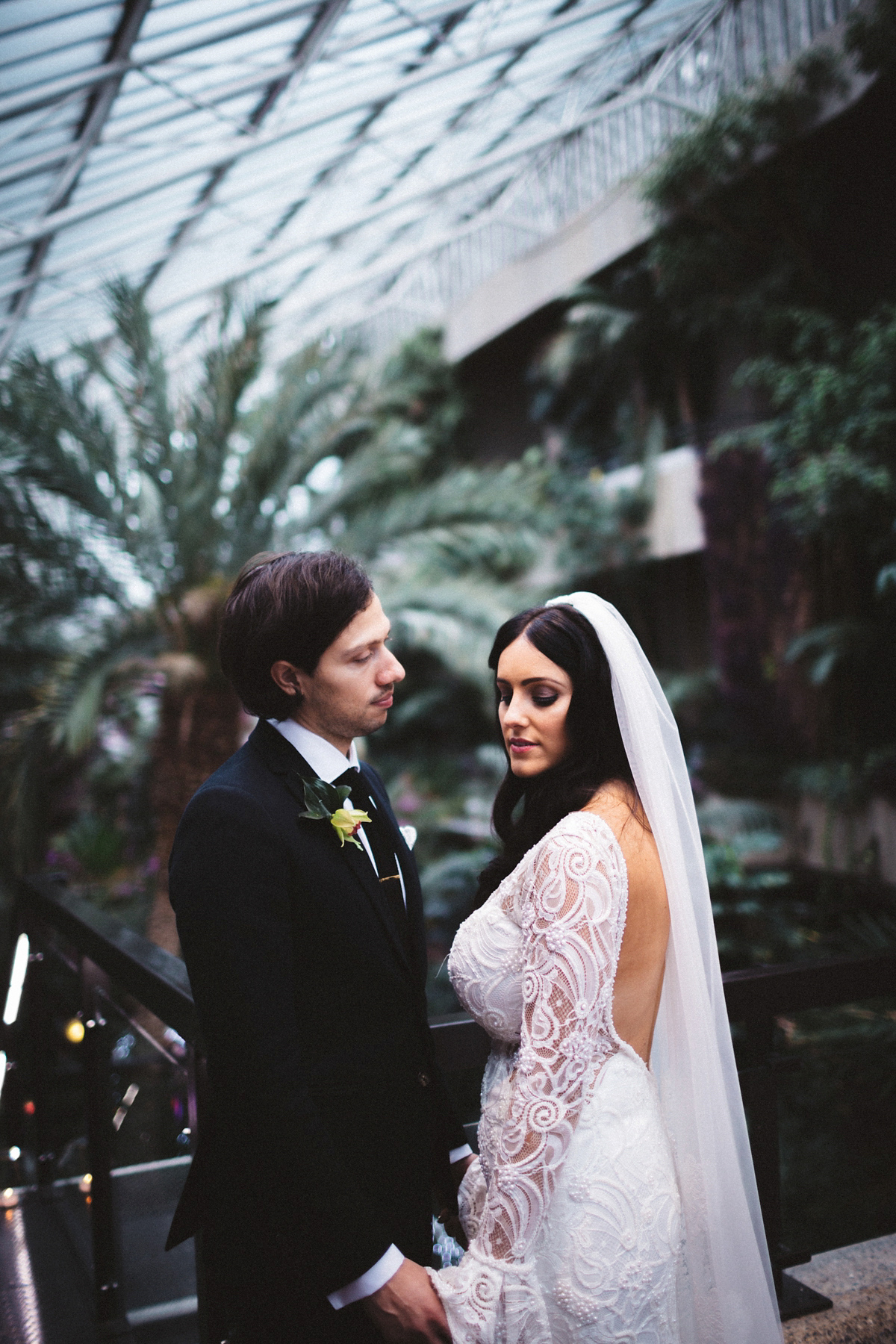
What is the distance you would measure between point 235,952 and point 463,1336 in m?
0.61

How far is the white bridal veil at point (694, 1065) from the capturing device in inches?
58.9

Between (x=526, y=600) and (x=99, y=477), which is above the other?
(x=99, y=477)

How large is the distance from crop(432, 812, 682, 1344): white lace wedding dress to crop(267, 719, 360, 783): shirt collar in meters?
0.35

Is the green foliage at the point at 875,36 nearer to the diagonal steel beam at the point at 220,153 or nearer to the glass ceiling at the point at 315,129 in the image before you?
the glass ceiling at the point at 315,129

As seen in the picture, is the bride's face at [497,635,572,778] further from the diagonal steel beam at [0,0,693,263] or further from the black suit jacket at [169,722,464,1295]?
the diagonal steel beam at [0,0,693,263]

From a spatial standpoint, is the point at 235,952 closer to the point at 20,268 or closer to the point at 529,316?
the point at 20,268

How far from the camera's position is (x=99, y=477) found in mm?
6359

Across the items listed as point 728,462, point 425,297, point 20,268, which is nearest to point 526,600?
point 728,462

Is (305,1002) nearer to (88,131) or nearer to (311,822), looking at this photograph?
(311,822)

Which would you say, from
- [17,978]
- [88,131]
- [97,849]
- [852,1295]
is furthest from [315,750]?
[88,131]

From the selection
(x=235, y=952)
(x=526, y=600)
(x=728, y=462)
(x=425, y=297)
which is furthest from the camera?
(x=425, y=297)

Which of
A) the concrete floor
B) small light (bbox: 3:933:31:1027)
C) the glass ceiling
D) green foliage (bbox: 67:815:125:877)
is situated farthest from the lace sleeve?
green foliage (bbox: 67:815:125:877)

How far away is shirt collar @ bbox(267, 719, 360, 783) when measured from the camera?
1.57 meters

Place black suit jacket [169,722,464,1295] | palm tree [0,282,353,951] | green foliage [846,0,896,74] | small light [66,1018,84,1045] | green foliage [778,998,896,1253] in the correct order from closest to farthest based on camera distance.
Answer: black suit jacket [169,722,464,1295]
small light [66,1018,84,1045]
green foliage [778,998,896,1253]
palm tree [0,282,353,951]
green foliage [846,0,896,74]
